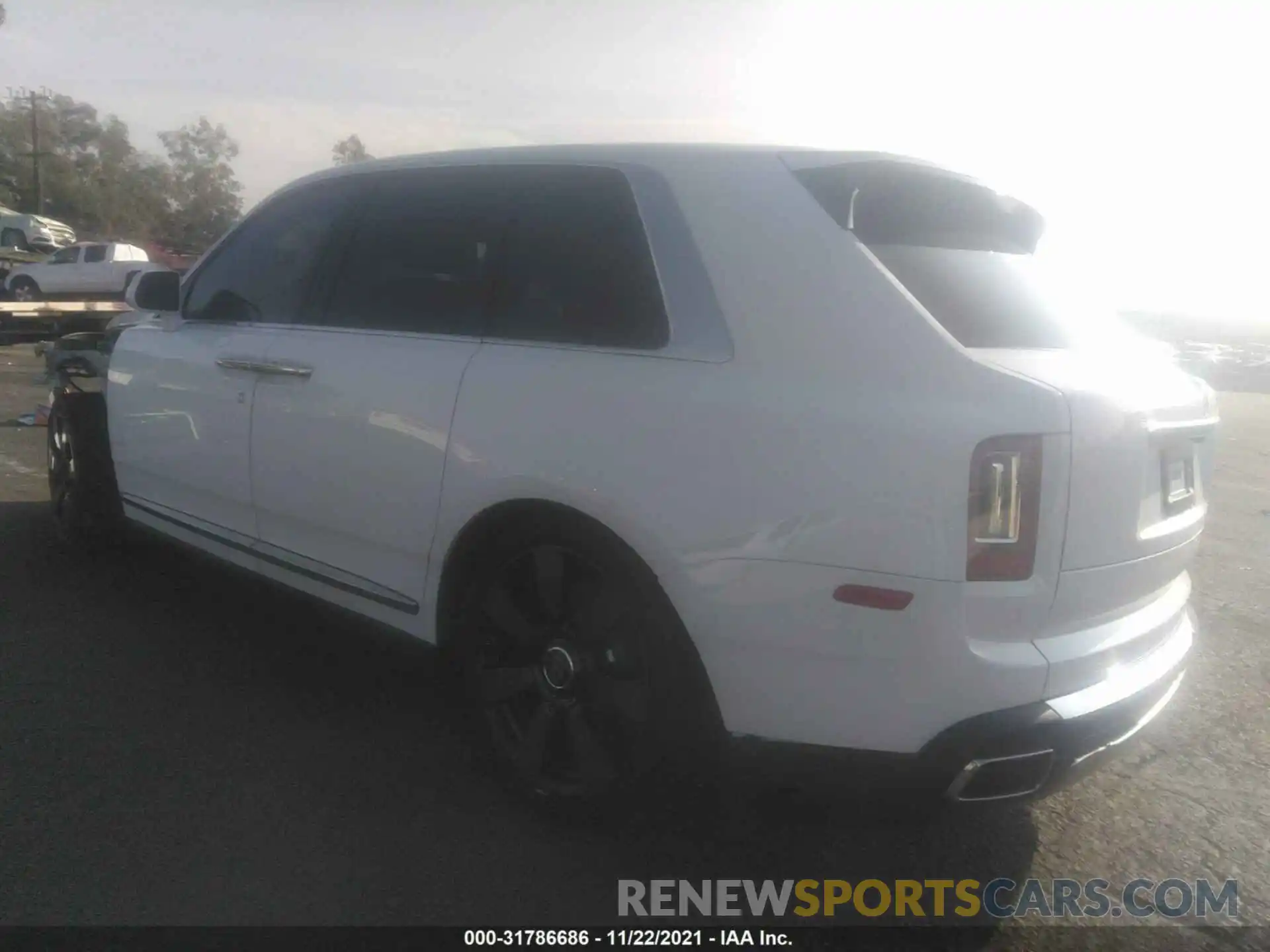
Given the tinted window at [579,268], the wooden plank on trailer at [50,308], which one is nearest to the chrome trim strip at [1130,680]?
the tinted window at [579,268]

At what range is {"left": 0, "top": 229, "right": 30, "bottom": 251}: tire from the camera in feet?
132

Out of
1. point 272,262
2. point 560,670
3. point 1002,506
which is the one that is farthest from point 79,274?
point 1002,506

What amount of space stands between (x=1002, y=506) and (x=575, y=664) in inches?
46.3

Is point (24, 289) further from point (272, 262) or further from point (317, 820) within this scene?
point (317, 820)

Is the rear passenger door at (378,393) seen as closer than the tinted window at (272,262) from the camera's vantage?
Yes

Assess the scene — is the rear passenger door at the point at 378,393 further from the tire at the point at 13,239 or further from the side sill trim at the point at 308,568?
the tire at the point at 13,239

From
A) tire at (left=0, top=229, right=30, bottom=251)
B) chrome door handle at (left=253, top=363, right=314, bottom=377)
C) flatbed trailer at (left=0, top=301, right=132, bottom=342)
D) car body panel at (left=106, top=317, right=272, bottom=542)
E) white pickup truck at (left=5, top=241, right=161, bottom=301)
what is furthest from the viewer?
tire at (left=0, top=229, right=30, bottom=251)

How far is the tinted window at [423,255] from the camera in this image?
10.8 ft

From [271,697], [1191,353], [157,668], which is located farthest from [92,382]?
[1191,353]

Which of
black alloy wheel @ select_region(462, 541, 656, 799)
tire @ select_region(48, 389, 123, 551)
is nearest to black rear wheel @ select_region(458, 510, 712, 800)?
black alloy wheel @ select_region(462, 541, 656, 799)

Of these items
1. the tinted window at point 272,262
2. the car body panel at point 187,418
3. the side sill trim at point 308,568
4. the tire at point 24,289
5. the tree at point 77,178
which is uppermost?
the tree at point 77,178

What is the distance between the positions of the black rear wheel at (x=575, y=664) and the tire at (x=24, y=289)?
29.9 m

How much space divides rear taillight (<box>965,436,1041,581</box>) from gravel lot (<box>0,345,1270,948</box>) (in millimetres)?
657

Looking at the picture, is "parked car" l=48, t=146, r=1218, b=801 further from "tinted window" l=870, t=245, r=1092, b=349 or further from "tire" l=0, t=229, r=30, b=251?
"tire" l=0, t=229, r=30, b=251
